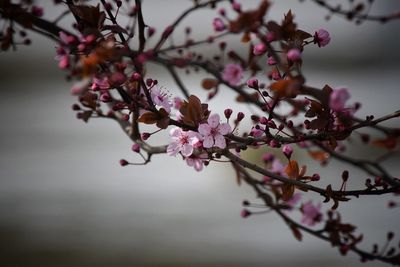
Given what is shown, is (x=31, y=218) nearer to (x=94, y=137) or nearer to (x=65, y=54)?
(x=94, y=137)

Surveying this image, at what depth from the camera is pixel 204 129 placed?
2.59 feet

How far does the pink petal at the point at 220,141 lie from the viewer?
795 mm

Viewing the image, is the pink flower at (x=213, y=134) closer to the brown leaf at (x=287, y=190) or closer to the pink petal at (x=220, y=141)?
the pink petal at (x=220, y=141)

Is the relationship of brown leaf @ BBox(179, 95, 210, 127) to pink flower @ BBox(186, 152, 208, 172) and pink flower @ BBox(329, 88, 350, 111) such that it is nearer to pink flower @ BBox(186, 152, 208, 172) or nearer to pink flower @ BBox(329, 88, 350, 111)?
pink flower @ BBox(186, 152, 208, 172)

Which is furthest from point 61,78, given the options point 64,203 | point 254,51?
point 254,51

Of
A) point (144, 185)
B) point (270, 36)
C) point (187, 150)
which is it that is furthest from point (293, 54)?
point (144, 185)

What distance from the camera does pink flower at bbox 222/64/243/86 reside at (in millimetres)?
699

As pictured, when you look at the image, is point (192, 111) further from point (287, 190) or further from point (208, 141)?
point (287, 190)

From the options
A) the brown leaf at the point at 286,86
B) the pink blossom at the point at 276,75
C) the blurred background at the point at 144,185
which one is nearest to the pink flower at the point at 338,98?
the brown leaf at the point at 286,86

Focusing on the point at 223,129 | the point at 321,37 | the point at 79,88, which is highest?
the point at 321,37

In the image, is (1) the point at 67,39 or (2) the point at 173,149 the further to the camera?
(2) the point at 173,149

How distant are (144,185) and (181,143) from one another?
193cm

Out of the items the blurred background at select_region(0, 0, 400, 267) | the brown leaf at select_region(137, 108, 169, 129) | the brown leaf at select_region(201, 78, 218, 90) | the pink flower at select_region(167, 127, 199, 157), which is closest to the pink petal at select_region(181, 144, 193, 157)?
the pink flower at select_region(167, 127, 199, 157)

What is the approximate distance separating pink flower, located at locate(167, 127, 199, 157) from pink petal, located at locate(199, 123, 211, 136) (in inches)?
1.8
